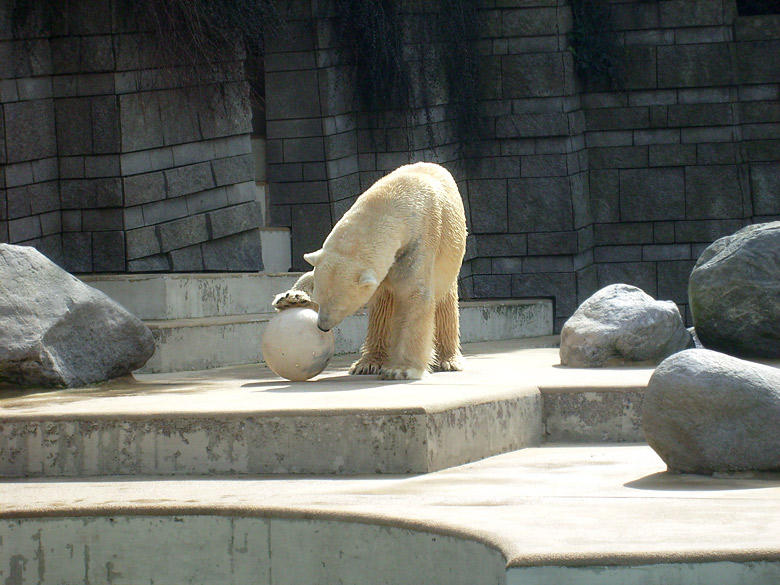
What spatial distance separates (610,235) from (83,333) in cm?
605

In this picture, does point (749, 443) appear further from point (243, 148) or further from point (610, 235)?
point (610, 235)

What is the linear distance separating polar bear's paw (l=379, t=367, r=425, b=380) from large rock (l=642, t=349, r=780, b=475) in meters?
1.48

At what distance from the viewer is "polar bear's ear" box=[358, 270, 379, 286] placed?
4.75 m

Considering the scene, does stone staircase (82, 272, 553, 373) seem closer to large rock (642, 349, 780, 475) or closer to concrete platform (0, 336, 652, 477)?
concrete platform (0, 336, 652, 477)

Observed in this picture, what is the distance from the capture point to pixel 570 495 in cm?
342

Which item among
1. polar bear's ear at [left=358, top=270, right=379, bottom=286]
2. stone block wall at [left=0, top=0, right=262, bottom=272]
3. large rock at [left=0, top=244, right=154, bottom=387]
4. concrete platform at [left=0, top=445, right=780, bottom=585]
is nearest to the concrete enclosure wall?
stone block wall at [left=0, top=0, right=262, bottom=272]

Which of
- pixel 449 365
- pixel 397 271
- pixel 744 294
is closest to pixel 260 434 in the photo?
pixel 397 271

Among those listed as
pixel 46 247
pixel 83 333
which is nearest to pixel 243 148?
pixel 46 247

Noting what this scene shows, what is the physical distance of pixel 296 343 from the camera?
493 centimetres

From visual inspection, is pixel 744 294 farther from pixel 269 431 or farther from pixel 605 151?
pixel 605 151

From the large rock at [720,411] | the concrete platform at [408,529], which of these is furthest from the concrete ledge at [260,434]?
the large rock at [720,411]

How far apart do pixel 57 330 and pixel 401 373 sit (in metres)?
1.59

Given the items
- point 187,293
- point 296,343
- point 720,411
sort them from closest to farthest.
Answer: point 720,411 → point 296,343 → point 187,293

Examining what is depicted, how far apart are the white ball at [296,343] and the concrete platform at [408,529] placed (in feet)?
3.45
